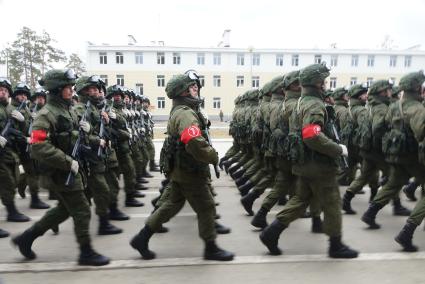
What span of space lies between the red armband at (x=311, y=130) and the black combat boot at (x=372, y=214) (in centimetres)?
173

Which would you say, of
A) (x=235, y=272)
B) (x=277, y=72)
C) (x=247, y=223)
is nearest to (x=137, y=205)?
(x=247, y=223)

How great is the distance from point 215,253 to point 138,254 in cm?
92

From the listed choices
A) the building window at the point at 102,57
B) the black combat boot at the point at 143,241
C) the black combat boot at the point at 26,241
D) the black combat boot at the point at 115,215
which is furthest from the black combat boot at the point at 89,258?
the building window at the point at 102,57

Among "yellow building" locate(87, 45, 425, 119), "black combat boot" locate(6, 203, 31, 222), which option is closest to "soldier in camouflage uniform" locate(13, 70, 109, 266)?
"black combat boot" locate(6, 203, 31, 222)

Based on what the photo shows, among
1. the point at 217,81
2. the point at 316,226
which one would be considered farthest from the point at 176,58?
the point at 316,226

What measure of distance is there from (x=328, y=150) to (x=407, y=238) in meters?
1.40

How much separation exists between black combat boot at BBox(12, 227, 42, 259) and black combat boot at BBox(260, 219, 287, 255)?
2.39 meters

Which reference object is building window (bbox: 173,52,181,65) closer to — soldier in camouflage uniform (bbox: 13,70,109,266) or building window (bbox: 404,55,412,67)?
building window (bbox: 404,55,412,67)

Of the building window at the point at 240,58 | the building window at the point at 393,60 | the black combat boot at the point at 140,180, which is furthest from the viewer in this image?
the building window at the point at 393,60

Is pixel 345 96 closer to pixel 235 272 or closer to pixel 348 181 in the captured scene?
pixel 348 181

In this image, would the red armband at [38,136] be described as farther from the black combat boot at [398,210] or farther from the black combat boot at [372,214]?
the black combat boot at [398,210]

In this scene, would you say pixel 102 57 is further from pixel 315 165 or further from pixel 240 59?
pixel 315 165

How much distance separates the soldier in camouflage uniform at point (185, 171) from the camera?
3.99 m

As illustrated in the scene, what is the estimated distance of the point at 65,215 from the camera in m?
4.12
